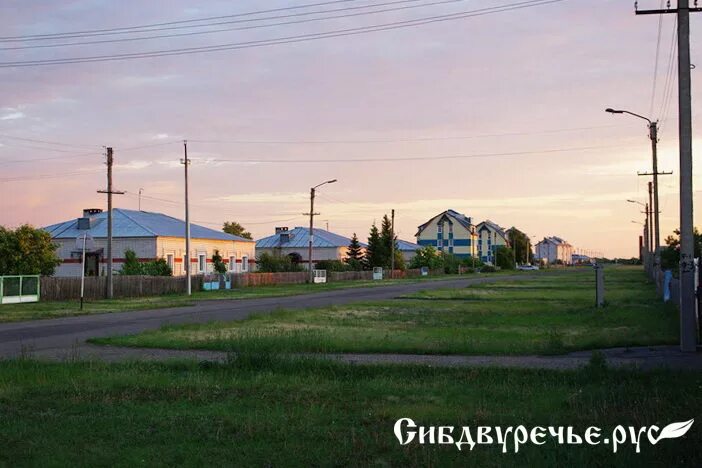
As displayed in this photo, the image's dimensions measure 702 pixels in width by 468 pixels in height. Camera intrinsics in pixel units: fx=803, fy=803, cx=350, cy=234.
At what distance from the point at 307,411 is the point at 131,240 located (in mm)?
65747

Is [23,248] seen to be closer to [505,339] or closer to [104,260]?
[104,260]

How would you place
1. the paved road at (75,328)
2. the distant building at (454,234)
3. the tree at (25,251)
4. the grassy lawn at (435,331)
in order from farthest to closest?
the distant building at (454,234), the tree at (25,251), the paved road at (75,328), the grassy lawn at (435,331)

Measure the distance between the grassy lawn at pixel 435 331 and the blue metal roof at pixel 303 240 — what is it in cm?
8061

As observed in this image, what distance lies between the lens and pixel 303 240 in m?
116

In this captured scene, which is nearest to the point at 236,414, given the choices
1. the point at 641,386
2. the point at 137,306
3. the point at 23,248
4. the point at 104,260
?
the point at 641,386

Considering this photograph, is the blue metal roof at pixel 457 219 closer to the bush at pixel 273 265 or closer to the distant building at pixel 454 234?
the distant building at pixel 454 234

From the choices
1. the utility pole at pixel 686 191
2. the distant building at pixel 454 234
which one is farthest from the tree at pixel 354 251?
the utility pole at pixel 686 191

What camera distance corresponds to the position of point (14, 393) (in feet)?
37.5

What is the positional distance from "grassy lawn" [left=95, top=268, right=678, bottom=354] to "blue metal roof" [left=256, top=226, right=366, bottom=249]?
80.6 metres

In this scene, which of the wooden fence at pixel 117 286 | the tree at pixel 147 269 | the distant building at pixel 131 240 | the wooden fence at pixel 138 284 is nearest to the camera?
the wooden fence at pixel 117 286

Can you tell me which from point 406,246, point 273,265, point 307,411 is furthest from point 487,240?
point 307,411

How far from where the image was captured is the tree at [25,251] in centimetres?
5153

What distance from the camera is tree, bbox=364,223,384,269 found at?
11200 cm

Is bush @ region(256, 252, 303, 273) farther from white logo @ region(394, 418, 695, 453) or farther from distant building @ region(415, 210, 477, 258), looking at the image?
distant building @ region(415, 210, 477, 258)
